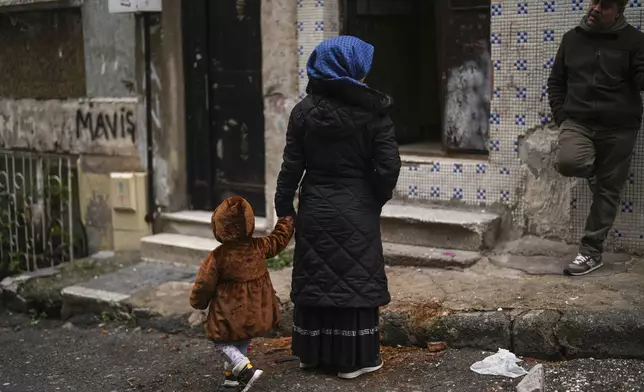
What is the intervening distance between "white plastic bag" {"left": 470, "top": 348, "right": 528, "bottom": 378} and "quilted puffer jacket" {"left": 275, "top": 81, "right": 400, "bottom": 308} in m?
0.66

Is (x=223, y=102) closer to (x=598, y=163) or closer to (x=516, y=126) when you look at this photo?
(x=516, y=126)

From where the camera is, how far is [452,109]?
6.48m

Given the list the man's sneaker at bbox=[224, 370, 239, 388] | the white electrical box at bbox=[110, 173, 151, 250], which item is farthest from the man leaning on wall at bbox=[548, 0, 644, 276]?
the white electrical box at bbox=[110, 173, 151, 250]

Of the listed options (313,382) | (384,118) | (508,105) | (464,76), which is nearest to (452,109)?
(464,76)

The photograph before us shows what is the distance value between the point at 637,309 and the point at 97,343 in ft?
11.3

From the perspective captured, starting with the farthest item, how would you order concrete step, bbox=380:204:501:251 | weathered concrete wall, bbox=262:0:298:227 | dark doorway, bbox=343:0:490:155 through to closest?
weathered concrete wall, bbox=262:0:298:227 → dark doorway, bbox=343:0:490:155 → concrete step, bbox=380:204:501:251

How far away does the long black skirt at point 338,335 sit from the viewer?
4332mm

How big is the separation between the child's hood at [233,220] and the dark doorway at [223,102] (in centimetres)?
291

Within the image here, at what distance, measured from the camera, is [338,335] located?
4.36 m

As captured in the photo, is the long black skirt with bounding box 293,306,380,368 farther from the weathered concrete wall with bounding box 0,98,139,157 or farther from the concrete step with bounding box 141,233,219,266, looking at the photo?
the weathered concrete wall with bounding box 0,98,139,157

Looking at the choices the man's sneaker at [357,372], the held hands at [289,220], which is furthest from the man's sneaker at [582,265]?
the held hands at [289,220]

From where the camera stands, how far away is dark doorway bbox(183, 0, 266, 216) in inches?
278

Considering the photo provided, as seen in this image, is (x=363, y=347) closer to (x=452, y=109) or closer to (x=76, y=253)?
(x=452, y=109)

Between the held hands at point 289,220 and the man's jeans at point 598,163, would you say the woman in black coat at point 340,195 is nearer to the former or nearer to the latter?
the held hands at point 289,220
